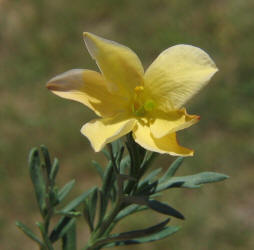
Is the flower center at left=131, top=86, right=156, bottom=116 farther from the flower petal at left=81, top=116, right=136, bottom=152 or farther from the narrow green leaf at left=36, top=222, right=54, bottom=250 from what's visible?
the narrow green leaf at left=36, top=222, right=54, bottom=250

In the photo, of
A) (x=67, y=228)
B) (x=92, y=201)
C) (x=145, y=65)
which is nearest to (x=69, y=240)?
(x=67, y=228)

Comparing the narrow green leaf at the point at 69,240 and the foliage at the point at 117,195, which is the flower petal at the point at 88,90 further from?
the narrow green leaf at the point at 69,240

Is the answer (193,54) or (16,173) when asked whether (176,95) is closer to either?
(193,54)

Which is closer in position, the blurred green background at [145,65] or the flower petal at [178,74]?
the flower petal at [178,74]

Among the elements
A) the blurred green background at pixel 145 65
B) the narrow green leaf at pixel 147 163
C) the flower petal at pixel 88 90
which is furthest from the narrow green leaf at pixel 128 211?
the blurred green background at pixel 145 65

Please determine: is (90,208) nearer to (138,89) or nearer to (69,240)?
(69,240)

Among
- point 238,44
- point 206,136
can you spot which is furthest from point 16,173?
point 238,44
